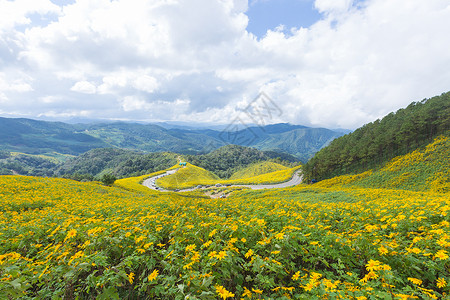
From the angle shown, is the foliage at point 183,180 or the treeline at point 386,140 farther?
the foliage at point 183,180

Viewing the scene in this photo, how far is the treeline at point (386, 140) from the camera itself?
43375mm

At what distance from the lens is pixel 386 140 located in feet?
155

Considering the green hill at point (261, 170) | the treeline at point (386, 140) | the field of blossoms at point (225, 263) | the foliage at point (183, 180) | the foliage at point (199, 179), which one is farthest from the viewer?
the green hill at point (261, 170)

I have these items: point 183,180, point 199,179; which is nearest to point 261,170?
point 199,179

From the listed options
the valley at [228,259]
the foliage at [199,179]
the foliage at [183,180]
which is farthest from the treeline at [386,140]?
the foliage at [183,180]

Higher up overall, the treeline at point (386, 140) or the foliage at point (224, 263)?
the treeline at point (386, 140)

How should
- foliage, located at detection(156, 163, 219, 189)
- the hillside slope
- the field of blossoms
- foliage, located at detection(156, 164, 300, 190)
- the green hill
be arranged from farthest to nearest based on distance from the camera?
the green hill, foliage, located at detection(156, 163, 219, 189), foliage, located at detection(156, 164, 300, 190), the hillside slope, the field of blossoms

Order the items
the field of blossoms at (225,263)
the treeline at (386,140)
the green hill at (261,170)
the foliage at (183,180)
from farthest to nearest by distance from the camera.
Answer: the green hill at (261,170)
the foliage at (183,180)
the treeline at (386,140)
the field of blossoms at (225,263)

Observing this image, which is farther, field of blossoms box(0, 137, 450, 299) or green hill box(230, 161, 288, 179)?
green hill box(230, 161, 288, 179)

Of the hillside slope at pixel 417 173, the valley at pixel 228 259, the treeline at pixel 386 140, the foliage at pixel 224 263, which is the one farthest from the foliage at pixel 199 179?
the foliage at pixel 224 263

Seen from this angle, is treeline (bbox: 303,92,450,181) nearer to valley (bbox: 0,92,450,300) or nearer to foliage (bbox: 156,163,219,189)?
valley (bbox: 0,92,450,300)

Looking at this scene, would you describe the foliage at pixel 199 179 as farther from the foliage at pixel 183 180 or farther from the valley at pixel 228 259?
the valley at pixel 228 259

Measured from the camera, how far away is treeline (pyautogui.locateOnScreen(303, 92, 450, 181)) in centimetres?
4338

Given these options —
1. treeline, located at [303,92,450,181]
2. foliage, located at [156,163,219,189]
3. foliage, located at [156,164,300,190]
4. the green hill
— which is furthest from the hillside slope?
the green hill
